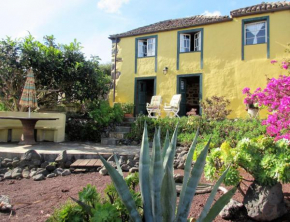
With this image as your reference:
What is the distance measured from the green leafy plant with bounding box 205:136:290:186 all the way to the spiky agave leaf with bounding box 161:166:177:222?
2.76 feet

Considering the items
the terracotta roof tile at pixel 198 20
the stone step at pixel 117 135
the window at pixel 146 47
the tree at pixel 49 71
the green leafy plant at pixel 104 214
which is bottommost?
the stone step at pixel 117 135

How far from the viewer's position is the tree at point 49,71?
6664mm

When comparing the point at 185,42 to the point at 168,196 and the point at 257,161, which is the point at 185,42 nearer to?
the point at 257,161

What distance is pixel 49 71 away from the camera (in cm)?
700

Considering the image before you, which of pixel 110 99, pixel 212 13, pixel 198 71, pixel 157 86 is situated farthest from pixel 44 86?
pixel 212 13

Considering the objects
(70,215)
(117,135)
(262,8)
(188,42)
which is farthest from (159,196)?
(188,42)

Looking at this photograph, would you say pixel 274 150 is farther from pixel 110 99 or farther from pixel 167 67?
pixel 110 99

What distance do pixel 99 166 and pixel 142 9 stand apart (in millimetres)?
4875

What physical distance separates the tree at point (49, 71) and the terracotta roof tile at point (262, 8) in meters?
5.90

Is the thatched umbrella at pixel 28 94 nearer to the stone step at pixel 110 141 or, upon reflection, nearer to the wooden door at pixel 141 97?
the stone step at pixel 110 141

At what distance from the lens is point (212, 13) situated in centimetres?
1018

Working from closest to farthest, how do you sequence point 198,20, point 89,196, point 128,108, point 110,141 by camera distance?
point 89,196
point 110,141
point 128,108
point 198,20

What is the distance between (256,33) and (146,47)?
488 cm

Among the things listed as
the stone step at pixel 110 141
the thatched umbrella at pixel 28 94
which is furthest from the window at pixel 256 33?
the thatched umbrella at pixel 28 94
